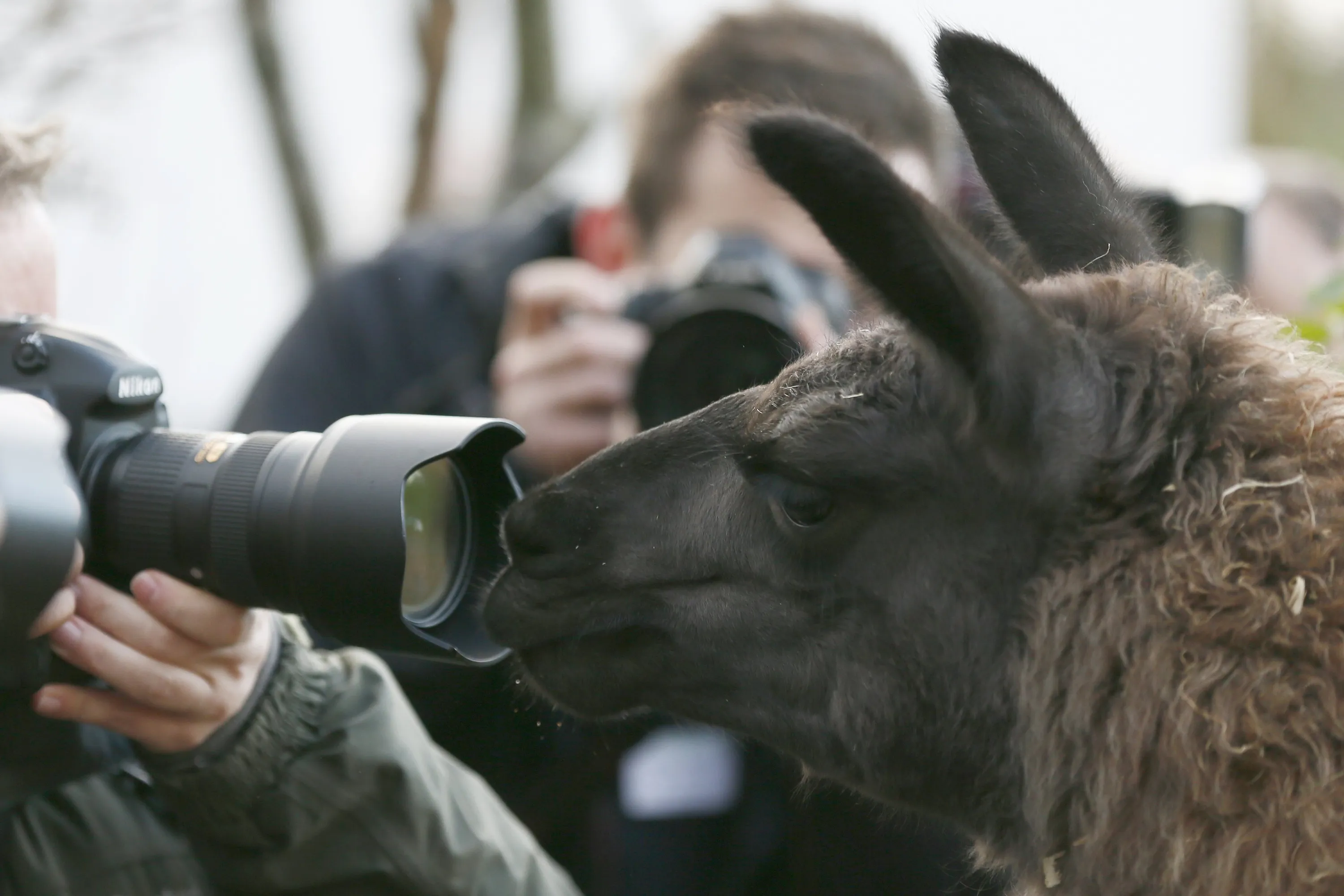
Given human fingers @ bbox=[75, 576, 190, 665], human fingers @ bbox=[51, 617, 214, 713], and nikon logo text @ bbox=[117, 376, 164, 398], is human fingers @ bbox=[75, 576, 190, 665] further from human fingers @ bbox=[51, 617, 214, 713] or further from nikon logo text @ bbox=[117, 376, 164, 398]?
nikon logo text @ bbox=[117, 376, 164, 398]

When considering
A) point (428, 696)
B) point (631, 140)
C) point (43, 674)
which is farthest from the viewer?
point (631, 140)

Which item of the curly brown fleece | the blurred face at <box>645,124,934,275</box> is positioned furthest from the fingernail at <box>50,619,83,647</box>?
the blurred face at <box>645,124,934,275</box>

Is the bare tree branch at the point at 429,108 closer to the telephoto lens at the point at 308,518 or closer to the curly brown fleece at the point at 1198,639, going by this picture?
the telephoto lens at the point at 308,518

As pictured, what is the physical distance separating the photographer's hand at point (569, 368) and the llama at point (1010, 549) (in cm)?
82

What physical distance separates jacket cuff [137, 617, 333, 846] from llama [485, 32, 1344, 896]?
298 mm

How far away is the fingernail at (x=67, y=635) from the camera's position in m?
1.70

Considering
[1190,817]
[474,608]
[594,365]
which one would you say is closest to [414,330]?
[594,365]

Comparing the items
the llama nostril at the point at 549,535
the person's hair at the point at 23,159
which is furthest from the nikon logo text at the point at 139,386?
the llama nostril at the point at 549,535

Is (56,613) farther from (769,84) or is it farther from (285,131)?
(285,131)

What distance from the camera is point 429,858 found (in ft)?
6.25

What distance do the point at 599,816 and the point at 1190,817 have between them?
1591 millimetres

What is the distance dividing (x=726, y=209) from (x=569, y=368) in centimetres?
78

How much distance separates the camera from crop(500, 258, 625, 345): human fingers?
2891mm

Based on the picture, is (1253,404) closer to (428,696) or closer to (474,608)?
(474,608)
